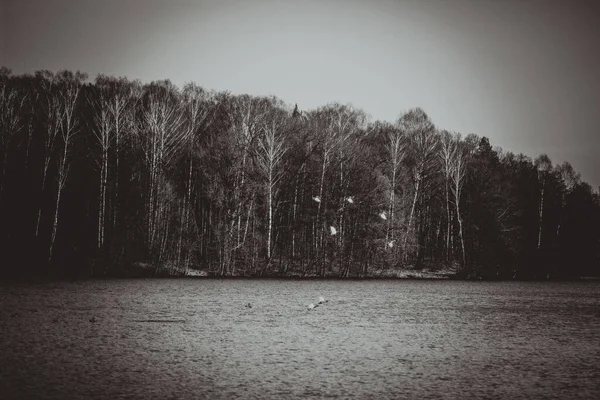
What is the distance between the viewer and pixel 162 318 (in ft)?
50.0

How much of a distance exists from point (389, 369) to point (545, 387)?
238cm

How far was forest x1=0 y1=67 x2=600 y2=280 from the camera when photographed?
38.8 meters

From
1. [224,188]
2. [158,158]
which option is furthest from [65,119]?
[224,188]

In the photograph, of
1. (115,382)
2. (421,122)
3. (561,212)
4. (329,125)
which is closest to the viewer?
(115,382)

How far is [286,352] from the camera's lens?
10.2 m

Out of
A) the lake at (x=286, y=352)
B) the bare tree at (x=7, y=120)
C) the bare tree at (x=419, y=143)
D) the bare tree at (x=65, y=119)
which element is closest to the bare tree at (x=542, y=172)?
the bare tree at (x=419, y=143)

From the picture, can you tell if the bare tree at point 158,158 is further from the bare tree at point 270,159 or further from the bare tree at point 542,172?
the bare tree at point 542,172

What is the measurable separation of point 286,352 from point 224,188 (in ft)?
106

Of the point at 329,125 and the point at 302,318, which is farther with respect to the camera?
the point at 329,125

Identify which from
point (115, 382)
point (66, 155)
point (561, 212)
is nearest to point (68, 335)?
point (115, 382)

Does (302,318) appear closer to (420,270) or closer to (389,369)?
(389,369)

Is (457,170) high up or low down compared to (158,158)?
up

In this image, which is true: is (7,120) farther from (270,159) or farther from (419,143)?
(419,143)

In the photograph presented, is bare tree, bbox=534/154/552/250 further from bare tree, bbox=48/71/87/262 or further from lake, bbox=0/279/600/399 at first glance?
bare tree, bbox=48/71/87/262
